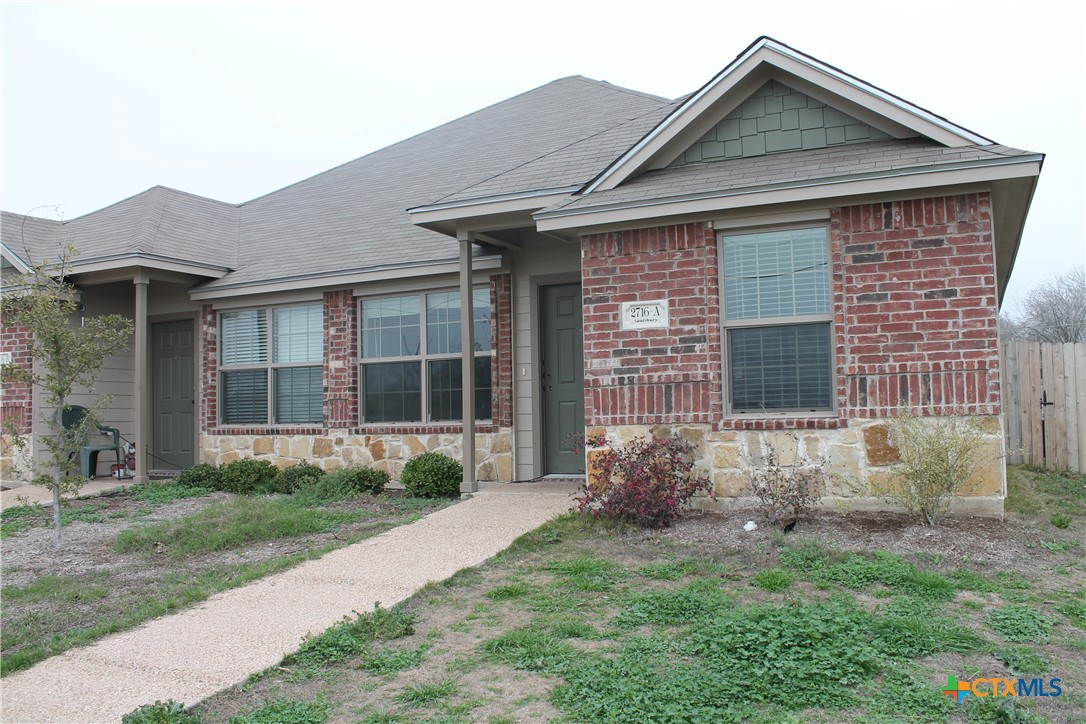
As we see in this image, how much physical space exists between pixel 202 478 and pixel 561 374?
5425mm

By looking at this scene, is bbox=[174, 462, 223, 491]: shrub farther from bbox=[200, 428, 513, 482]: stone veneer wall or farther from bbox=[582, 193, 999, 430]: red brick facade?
bbox=[582, 193, 999, 430]: red brick facade

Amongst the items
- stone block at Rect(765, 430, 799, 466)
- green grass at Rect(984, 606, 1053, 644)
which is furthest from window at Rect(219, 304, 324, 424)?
green grass at Rect(984, 606, 1053, 644)

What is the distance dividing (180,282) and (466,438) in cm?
574

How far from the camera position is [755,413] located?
788cm

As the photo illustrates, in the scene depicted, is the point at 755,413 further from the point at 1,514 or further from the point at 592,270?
the point at 1,514

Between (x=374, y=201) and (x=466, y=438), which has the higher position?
(x=374, y=201)

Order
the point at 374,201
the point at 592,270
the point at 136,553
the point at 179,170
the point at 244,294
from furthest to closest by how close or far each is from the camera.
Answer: the point at 179,170, the point at 374,201, the point at 244,294, the point at 592,270, the point at 136,553

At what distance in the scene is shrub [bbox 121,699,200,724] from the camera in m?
3.71

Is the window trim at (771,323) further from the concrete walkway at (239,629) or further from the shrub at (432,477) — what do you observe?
the shrub at (432,477)

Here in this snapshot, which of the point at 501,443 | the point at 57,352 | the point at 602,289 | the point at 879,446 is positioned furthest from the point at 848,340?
the point at 57,352

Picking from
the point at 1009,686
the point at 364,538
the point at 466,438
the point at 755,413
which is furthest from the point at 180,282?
the point at 1009,686

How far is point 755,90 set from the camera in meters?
8.37

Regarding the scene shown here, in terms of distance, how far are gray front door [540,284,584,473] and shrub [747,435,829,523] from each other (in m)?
3.35

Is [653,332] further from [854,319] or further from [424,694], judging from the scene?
[424,694]
